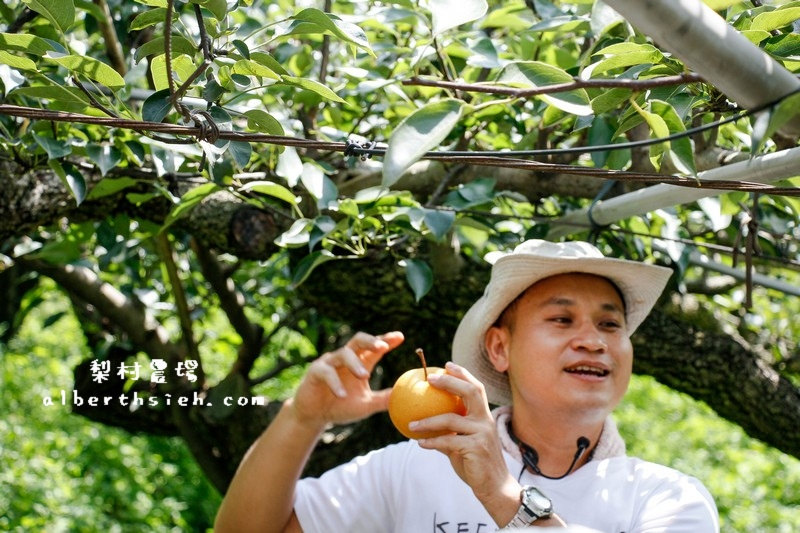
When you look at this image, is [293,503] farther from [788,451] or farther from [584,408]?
[788,451]

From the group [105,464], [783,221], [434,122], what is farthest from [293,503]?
[105,464]

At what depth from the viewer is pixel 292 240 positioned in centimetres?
171

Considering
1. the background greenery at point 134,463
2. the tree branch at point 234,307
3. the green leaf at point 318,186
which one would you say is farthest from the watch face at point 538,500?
the background greenery at point 134,463

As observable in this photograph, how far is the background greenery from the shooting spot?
12.8 ft

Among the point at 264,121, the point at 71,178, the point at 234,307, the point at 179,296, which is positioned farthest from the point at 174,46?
the point at 234,307

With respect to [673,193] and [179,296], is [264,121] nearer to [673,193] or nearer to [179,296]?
[673,193]

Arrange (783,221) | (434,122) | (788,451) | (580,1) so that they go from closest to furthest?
(434,122), (580,1), (783,221), (788,451)

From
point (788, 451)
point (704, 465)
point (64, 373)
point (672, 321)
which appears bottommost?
point (704, 465)

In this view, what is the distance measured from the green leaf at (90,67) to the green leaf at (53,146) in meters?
0.26

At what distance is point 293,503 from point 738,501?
381 cm

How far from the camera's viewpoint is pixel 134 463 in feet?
15.0

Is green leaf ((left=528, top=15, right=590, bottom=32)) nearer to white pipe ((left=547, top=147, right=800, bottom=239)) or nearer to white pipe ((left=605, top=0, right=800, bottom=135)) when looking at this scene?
white pipe ((left=547, top=147, right=800, bottom=239))

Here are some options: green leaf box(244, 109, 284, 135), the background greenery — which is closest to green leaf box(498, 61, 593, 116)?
green leaf box(244, 109, 284, 135)

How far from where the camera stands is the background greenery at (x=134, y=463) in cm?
389
